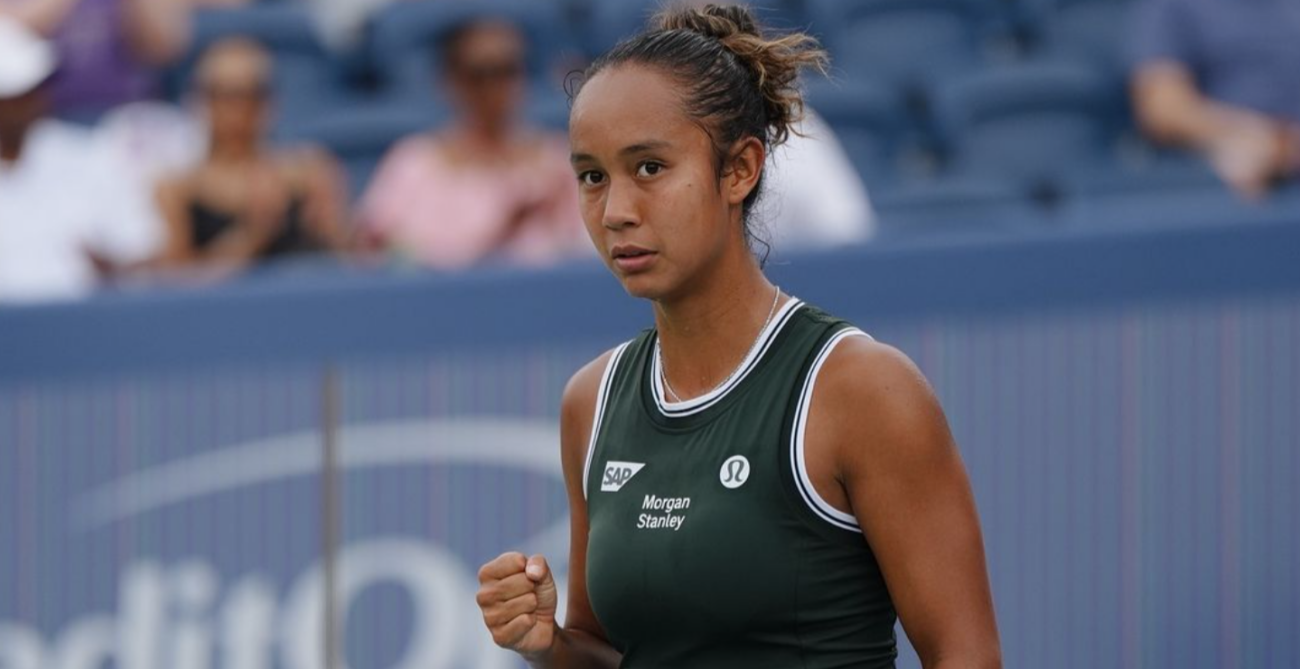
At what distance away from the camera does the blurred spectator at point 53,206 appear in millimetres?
6344

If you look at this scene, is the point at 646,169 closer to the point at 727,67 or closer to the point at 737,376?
the point at 727,67

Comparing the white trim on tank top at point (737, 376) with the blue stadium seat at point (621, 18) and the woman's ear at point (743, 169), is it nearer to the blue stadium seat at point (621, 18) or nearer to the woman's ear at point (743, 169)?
the woman's ear at point (743, 169)

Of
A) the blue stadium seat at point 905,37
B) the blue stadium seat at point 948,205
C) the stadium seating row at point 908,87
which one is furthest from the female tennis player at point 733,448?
the blue stadium seat at point 905,37

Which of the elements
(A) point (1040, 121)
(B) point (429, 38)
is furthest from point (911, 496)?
(B) point (429, 38)

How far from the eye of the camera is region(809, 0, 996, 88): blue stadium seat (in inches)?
269

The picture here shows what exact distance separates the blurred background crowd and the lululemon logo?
8.77ft

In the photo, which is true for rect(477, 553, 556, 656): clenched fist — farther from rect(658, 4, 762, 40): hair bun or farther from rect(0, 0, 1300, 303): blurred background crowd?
rect(0, 0, 1300, 303): blurred background crowd

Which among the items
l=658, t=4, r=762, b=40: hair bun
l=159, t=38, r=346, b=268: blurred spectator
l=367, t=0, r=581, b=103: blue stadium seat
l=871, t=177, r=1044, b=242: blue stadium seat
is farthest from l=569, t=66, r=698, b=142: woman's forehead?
l=367, t=0, r=581, b=103: blue stadium seat

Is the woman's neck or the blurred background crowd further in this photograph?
the blurred background crowd

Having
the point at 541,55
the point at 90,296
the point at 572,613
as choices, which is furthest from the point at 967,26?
the point at 572,613

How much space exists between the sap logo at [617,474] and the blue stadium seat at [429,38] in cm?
440

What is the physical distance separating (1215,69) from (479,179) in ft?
7.17

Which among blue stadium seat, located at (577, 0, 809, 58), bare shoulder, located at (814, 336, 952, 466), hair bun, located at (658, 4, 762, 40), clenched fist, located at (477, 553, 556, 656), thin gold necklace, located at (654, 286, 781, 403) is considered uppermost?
blue stadium seat, located at (577, 0, 809, 58)

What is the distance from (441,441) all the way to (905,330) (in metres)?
1.13
